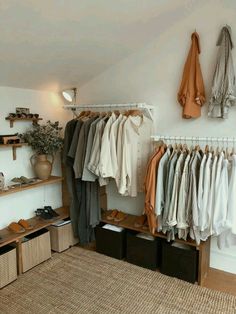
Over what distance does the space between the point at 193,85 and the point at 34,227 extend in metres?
2.18

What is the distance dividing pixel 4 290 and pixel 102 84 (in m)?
2.41

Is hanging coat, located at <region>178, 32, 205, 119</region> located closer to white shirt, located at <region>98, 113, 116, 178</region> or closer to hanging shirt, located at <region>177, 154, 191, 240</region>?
hanging shirt, located at <region>177, 154, 191, 240</region>

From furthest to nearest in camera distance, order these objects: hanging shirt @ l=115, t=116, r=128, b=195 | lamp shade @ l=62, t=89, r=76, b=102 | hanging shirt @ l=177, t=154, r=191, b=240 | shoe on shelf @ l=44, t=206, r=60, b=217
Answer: lamp shade @ l=62, t=89, r=76, b=102 < shoe on shelf @ l=44, t=206, r=60, b=217 < hanging shirt @ l=115, t=116, r=128, b=195 < hanging shirt @ l=177, t=154, r=191, b=240

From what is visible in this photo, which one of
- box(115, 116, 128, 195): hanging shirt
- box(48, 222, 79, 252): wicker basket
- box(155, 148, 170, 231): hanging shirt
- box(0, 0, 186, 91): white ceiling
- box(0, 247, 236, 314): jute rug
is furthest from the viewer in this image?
box(48, 222, 79, 252): wicker basket

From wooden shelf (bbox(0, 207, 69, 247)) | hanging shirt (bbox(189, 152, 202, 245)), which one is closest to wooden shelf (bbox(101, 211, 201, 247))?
hanging shirt (bbox(189, 152, 202, 245))

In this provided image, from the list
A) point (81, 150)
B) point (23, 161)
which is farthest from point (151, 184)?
point (23, 161)

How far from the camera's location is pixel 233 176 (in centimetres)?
226

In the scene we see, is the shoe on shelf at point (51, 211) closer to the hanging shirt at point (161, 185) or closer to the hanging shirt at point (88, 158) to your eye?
the hanging shirt at point (88, 158)

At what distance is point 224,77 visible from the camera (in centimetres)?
244

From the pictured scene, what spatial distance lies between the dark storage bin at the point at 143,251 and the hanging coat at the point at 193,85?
4.46ft

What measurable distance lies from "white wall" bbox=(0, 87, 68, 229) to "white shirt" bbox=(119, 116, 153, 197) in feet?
3.81

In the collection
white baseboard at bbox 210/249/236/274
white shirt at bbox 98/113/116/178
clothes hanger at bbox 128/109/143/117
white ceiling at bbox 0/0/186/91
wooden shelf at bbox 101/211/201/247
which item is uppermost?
white ceiling at bbox 0/0/186/91

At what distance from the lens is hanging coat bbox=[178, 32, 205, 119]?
8.53ft

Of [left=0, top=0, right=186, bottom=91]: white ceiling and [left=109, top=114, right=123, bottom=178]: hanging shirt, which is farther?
[left=109, top=114, right=123, bottom=178]: hanging shirt
